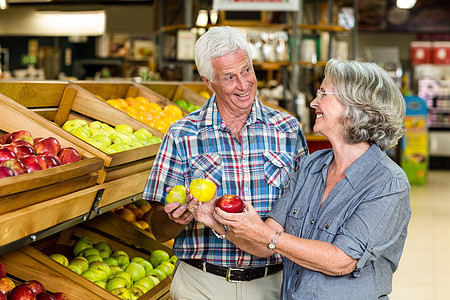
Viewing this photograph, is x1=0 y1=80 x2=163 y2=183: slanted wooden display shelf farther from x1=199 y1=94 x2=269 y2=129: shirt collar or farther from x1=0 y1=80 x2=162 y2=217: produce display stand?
x1=199 y1=94 x2=269 y2=129: shirt collar

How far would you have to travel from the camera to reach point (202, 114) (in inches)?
96.0

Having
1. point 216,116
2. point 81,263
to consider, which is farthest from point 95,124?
point 216,116

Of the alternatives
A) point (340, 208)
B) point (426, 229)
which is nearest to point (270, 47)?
point (426, 229)

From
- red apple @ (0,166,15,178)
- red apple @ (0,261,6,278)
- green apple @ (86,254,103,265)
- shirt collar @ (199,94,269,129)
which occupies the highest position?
shirt collar @ (199,94,269,129)

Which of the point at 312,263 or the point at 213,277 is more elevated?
the point at 312,263

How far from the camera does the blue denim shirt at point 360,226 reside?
1886mm

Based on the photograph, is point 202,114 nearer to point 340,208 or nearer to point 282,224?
point 282,224

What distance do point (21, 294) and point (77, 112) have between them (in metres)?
1.50

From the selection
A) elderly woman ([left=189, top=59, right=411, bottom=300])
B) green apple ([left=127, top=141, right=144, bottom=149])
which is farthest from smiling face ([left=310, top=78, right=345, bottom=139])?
green apple ([left=127, top=141, right=144, bottom=149])

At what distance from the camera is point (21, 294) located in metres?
2.16

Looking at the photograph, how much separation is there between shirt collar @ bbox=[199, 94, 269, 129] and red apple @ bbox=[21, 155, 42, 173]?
65cm

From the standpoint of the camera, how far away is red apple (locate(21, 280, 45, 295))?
224 centimetres

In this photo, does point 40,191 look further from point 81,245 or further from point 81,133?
point 81,245

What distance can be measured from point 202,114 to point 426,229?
223 inches
